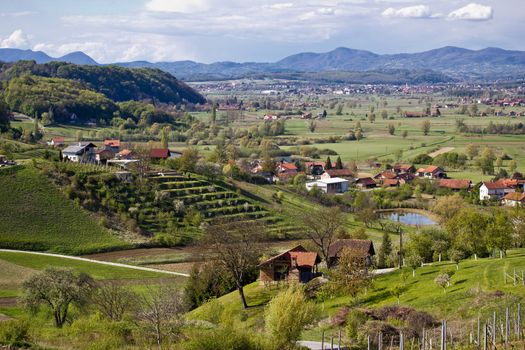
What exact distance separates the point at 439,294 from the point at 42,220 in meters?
36.7

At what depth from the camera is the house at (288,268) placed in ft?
132

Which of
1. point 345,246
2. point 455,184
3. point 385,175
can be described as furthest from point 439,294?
point 385,175

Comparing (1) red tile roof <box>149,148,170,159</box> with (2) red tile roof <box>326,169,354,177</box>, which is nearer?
(1) red tile roof <box>149,148,170,159</box>

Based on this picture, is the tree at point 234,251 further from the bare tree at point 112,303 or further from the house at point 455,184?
the house at point 455,184

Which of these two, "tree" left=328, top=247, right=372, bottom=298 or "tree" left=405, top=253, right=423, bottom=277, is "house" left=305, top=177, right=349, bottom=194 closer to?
"tree" left=405, top=253, right=423, bottom=277

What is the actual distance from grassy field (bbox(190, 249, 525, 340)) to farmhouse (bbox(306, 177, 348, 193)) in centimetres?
4596

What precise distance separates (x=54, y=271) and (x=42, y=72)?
16848cm

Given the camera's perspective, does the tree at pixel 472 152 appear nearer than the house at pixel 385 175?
No

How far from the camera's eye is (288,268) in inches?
1597

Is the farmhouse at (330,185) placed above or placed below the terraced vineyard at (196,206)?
below

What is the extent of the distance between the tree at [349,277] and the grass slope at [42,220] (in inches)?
971

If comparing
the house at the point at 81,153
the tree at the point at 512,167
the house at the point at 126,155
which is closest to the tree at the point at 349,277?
the house at the point at 81,153

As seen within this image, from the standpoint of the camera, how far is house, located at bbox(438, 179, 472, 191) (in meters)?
85.6

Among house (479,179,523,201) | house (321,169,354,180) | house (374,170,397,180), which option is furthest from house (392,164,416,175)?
house (479,179,523,201)
